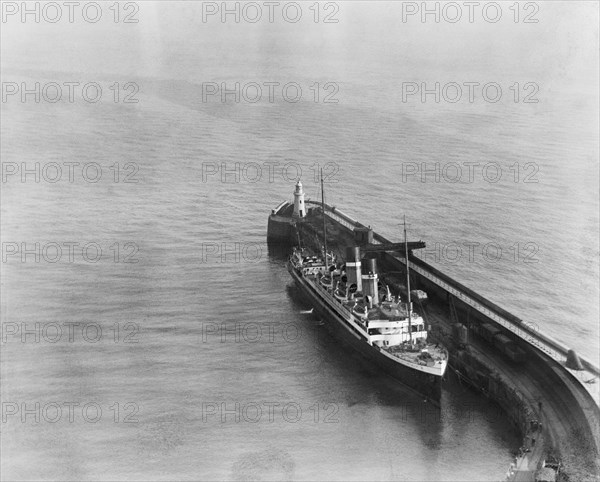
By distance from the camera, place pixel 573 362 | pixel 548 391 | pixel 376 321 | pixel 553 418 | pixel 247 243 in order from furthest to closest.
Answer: pixel 247 243 → pixel 376 321 → pixel 573 362 → pixel 548 391 → pixel 553 418

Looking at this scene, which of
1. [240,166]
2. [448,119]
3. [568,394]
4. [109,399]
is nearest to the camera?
[568,394]

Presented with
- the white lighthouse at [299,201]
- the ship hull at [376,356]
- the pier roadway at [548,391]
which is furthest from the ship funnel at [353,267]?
the white lighthouse at [299,201]

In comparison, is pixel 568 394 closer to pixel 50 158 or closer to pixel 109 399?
pixel 109 399

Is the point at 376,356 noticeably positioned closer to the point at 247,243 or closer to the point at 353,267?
the point at 353,267

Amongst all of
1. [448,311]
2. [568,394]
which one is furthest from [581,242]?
[568,394]

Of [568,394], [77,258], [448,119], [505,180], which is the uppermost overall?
[448,119]

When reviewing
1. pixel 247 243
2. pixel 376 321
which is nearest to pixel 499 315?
pixel 376 321
